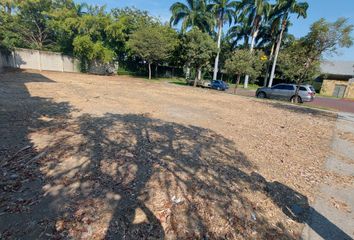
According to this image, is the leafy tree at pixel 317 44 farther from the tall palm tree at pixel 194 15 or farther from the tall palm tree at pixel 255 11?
the tall palm tree at pixel 194 15

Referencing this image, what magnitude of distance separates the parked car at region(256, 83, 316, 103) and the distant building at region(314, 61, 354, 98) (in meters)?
14.7

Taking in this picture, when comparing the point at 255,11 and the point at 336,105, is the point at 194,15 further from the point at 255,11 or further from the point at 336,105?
the point at 336,105

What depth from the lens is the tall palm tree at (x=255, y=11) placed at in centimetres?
2625

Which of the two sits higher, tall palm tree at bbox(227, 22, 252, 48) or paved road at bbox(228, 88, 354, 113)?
tall palm tree at bbox(227, 22, 252, 48)

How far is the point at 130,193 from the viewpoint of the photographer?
3.07 m

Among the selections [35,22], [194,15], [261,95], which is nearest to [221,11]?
[194,15]

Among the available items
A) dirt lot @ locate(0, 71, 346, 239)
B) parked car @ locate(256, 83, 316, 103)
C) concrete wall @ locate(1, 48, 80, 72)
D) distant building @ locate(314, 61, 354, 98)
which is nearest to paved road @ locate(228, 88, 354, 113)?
parked car @ locate(256, 83, 316, 103)

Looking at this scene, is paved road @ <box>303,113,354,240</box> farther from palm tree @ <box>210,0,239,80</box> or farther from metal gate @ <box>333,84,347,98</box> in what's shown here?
metal gate @ <box>333,84,347,98</box>

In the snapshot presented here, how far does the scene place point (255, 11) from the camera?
90.5 feet

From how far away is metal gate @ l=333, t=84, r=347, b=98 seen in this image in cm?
2995

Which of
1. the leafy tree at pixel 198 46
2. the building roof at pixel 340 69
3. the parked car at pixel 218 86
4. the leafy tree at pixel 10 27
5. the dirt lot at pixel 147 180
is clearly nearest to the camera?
the dirt lot at pixel 147 180

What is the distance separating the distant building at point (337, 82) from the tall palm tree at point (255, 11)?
34.7 feet

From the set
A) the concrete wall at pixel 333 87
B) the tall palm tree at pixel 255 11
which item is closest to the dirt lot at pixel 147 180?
the tall palm tree at pixel 255 11

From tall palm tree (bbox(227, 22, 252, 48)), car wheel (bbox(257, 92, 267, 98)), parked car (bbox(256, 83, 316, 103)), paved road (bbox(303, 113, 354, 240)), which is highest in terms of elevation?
tall palm tree (bbox(227, 22, 252, 48))
